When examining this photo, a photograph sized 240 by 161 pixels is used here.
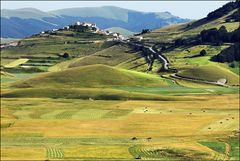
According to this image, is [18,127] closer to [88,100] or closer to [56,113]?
[56,113]

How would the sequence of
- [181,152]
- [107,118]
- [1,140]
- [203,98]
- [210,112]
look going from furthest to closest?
[203,98] → [210,112] → [107,118] → [1,140] → [181,152]

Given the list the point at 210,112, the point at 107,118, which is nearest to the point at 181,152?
the point at 107,118

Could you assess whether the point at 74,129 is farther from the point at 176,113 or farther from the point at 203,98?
the point at 203,98

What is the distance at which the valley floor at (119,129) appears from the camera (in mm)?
108562

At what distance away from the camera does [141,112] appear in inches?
6476

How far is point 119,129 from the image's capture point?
135875 millimetres

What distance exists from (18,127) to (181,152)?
49012 mm

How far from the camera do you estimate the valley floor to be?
108562mm

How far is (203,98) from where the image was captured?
193125 millimetres

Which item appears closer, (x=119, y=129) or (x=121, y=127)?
(x=119, y=129)

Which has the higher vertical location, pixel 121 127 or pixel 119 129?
pixel 119 129

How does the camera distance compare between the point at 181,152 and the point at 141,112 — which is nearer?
the point at 181,152

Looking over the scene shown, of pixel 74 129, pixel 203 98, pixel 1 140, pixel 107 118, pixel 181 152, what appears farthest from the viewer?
pixel 203 98

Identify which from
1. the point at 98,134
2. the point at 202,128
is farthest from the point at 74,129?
the point at 202,128
